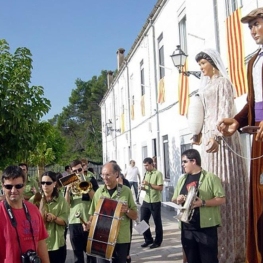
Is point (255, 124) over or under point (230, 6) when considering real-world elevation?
under

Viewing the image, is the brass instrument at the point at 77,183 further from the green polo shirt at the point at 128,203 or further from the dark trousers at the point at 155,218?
the dark trousers at the point at 155,218

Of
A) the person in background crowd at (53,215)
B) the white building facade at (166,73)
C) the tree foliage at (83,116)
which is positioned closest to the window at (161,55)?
the white building facade at (166,73)

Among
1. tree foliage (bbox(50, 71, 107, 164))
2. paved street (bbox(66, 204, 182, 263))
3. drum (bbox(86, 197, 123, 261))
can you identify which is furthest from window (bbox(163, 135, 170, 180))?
tree foliage (bbox(50, 71, 107, 164))

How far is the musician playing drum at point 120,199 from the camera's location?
185 inches

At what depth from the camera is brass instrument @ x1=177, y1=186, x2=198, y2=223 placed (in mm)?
4176

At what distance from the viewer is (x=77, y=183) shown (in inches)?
229

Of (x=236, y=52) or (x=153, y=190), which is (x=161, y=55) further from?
(x=153, y=190)

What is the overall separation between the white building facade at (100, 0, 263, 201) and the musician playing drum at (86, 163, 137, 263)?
12.7ft

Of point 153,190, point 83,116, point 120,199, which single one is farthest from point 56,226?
point 83,116

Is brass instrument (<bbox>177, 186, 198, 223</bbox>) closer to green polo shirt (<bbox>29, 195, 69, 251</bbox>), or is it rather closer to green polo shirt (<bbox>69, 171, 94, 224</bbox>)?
green polo shirt (<bbox>29, 195, 69, 251</bbox>)

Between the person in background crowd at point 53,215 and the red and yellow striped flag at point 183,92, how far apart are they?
289 inches

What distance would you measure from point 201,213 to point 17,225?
202 cm

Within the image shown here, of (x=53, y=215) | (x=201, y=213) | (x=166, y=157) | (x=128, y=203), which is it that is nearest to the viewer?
(x=201, y=213)

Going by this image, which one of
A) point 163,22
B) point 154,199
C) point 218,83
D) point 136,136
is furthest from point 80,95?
point 218,83
